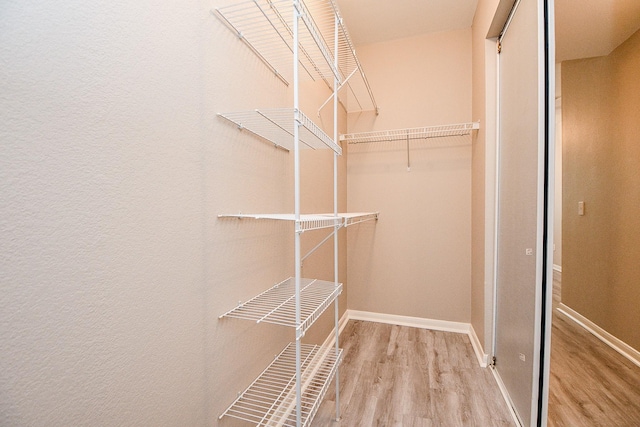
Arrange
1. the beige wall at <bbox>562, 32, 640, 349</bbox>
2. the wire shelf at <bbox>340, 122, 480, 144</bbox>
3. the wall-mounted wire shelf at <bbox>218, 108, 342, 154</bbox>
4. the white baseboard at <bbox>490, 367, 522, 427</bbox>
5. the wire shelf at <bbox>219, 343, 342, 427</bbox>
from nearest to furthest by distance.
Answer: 1. the beige wall at <bbox>562, 32, 640, 349</bbox>
2. the wall-mounted wire shelf at <bbox>218, 108, 342, 154</bbox>
3. the wire shelf at <bbox>219, 343, 342, 427</bbox>
4. the white baseboard at <bbox>490, 367, 522, 427</bbox>
5. the wire shelf at <bbox>340, 122, 480, 144</bbox>

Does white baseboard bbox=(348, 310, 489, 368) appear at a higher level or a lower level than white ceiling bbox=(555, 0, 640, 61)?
lower

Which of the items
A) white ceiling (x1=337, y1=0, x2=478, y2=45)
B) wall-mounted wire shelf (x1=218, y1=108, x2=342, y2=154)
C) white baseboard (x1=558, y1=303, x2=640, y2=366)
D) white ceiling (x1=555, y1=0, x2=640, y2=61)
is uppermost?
white ceiling (x1=337, y1=0, x2=478, y2=45)

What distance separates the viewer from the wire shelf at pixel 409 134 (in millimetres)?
2475

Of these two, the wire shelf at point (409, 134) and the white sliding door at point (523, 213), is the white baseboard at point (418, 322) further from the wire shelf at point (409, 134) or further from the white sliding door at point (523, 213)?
the wire shelf at point (409, 134)

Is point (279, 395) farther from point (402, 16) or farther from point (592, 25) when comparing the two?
point (402, 16)

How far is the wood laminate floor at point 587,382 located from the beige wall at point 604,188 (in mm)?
82

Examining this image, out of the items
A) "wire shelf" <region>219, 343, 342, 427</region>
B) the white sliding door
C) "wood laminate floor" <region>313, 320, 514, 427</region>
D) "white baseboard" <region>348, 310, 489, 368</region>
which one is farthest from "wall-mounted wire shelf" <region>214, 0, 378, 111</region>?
"white baseboard" <region>348, 310, 489, 368</region>

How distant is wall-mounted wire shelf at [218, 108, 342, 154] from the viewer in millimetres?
1040

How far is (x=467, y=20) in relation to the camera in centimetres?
236

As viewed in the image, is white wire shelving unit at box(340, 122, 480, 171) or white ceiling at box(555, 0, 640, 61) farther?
white wire shelving unit at box(340, 122, 480, 171)

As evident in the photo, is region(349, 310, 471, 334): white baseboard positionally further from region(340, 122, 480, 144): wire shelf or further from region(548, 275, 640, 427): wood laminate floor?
region(340, 122, 480, 144): wire shelf

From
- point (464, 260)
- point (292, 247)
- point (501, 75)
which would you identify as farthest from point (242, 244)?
point (464, 260)

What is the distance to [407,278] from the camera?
8.82ft

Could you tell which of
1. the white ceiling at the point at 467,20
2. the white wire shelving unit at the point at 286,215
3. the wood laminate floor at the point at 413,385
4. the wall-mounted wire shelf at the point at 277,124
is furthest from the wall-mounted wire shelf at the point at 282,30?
the wood laminate floor at the point at 413,385
